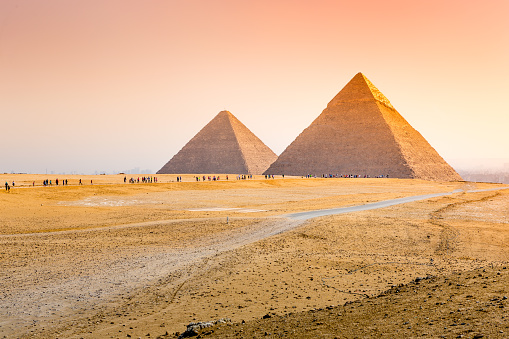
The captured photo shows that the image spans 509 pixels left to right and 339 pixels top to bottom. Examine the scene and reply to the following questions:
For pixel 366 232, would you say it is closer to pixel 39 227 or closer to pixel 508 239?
pixel 508 239

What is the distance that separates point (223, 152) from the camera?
12950 cm

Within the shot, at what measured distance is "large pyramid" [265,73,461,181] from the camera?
100 m

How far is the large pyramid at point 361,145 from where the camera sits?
329 feet

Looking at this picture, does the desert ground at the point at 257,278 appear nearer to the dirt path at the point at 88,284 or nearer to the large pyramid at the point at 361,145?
Result: the dirt path at the point at 88,284

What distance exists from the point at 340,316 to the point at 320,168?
102834mm

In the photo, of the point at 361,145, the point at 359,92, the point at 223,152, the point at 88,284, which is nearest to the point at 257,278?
the point at 88,284

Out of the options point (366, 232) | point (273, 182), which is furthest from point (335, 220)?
point (273, 182)

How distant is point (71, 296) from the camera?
7.67 metres

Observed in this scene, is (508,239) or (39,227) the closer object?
(508,239)

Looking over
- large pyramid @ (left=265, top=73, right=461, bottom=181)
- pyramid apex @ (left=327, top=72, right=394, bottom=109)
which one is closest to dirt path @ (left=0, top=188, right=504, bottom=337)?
large pyramid @ (left=265, top=73, right=461, bottom=181)

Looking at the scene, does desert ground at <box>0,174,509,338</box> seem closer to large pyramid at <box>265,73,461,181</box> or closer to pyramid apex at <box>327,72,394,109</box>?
large pyramid at <box>265,73,461,181</box>

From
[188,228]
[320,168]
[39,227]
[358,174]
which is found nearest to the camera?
[188,228]

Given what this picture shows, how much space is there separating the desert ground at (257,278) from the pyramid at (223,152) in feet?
343

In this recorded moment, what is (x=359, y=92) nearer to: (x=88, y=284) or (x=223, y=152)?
(x=223, y=152)
